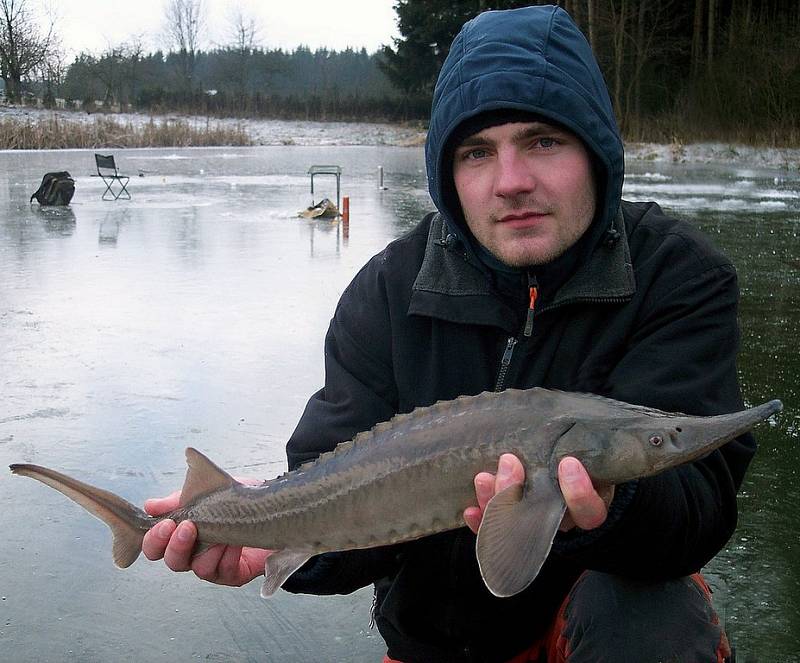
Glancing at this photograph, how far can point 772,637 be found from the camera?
2643 millimetres

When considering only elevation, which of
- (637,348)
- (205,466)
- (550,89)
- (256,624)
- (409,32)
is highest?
(409,32)

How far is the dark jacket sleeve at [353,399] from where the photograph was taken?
2527 millimetres

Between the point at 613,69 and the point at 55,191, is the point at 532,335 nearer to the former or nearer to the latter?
the point at 55,191

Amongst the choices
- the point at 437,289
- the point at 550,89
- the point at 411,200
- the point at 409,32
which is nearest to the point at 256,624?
the point at 437,289

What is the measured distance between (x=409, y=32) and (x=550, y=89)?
55.2 meters

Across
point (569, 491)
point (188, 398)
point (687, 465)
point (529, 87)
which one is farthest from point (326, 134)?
point (569, 491)

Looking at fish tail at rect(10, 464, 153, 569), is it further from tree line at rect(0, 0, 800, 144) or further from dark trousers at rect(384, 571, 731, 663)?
tree line at rect(0, 0, 800, 144)

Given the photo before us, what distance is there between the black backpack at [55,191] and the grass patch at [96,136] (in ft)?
57.1

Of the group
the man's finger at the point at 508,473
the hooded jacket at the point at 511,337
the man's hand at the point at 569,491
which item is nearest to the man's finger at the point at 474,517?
the man's hand at the point at 569,491

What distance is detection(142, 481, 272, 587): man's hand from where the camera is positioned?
234 cm

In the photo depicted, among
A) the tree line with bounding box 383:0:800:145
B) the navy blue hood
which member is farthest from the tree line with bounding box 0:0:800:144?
the navy blue hood

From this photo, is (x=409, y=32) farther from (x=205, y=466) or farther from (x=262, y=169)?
(x=205, y=466)

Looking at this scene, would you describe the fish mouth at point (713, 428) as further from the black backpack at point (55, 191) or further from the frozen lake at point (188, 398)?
the black backpack at point (55, 191)

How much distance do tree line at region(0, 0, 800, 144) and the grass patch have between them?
14.0m
